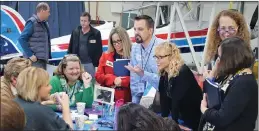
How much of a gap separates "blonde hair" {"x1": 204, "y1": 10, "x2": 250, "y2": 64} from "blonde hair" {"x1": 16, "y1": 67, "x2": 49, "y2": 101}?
1243 mm

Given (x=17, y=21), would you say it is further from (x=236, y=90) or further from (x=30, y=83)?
(x=236, y=90)

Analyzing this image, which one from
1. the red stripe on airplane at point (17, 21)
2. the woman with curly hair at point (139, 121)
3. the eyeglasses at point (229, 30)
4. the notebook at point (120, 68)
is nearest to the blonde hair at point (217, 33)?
the eyeglasses at point (229, 30)

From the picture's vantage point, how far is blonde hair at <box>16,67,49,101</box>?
2314mm

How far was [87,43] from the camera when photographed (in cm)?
526

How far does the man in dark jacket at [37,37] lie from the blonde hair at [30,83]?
2.71 meters

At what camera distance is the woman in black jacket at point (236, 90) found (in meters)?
2.12

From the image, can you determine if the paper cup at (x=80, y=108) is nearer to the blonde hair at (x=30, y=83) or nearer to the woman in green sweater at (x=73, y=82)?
the woman in green sweater at (x=73, y=82)

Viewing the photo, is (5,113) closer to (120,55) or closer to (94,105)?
(94,105)

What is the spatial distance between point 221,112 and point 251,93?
0.20 metres


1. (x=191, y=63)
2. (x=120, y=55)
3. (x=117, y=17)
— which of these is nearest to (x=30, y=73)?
(x=120, y=55)

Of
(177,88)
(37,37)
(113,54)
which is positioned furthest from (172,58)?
(37,37)

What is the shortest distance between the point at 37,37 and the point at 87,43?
0.67 m

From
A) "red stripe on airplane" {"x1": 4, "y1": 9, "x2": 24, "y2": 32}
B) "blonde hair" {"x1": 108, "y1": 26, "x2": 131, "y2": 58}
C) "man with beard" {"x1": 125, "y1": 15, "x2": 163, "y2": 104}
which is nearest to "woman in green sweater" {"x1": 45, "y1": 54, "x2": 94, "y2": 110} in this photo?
"man with beard" {"x1": 125, "y1": 15, "x2": 163, "y2": 104}

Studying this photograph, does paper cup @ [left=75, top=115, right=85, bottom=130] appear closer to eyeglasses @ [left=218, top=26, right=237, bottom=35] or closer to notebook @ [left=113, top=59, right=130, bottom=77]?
notebook @ [left=113, top=59, right=130, bottom=77]
